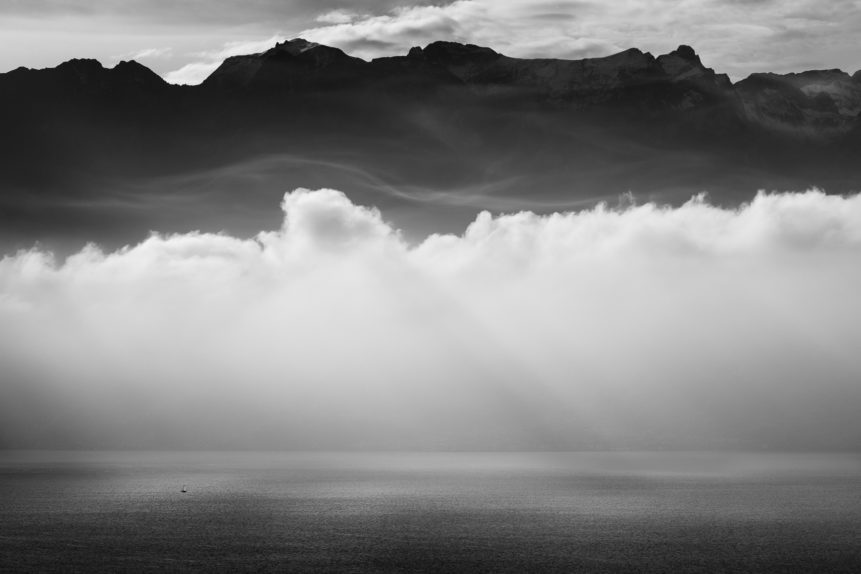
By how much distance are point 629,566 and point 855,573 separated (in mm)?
40487

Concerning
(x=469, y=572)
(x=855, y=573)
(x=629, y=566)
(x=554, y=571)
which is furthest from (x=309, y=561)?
(x=855, y=573)

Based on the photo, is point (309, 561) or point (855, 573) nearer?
point (855, 573)

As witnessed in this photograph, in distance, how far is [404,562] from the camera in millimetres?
199500

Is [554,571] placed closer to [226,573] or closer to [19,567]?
[226,573]

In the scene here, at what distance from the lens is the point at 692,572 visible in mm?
187625

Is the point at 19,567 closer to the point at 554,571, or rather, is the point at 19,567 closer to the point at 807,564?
the point at 554,571

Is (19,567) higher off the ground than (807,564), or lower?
higher

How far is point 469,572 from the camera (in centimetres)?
18675

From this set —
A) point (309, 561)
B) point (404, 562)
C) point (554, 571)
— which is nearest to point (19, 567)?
point (309, 561)

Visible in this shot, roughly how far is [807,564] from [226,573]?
112 meters

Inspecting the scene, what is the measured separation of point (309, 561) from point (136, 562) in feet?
112

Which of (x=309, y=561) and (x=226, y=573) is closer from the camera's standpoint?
(x=226, y=573)

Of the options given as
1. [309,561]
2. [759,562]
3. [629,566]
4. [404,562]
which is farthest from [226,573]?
[759,562]

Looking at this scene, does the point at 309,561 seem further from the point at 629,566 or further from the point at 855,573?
the point at 855,573
